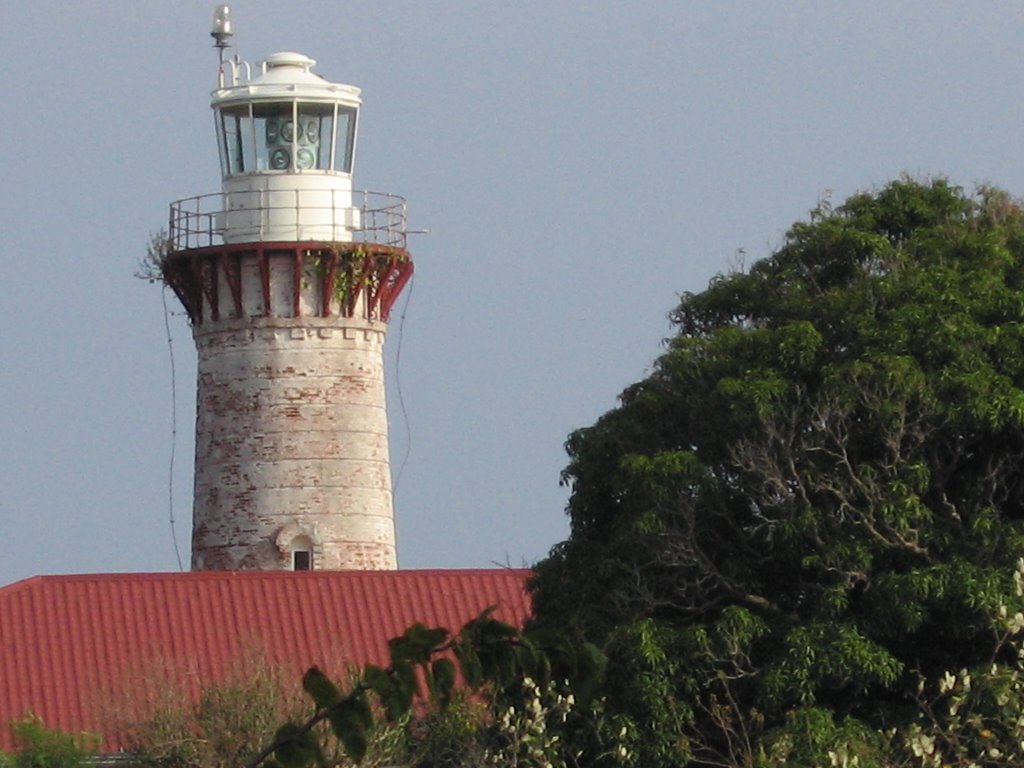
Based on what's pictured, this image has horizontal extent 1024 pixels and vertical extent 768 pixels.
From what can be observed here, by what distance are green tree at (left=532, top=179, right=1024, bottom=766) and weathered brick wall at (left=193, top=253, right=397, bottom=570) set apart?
13.5 m

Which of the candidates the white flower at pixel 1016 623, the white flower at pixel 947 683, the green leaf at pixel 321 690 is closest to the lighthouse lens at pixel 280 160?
the white flower at pixel 947 683

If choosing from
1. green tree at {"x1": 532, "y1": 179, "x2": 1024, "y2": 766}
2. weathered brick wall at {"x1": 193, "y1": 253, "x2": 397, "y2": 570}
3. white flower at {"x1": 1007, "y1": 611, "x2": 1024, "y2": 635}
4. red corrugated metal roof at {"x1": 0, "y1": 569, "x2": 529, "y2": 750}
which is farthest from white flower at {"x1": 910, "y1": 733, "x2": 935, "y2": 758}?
weathered brick wall at {"x1": 193, "y1": 253, "x2": 397, "y2": 570}

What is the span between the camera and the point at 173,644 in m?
35.4

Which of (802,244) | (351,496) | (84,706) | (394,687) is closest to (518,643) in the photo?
(394,687)

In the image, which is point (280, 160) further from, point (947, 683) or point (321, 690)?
point (321, 690)

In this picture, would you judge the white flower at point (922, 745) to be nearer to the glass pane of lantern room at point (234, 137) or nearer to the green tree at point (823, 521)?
the green tree at point (823, 521)

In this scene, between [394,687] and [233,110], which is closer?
[394,687]

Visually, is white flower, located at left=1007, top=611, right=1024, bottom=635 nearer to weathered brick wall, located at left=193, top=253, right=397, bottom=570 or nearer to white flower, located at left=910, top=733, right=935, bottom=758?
white flower, located at left=910, top=733, right=935, bottom=758

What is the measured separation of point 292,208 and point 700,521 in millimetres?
16095

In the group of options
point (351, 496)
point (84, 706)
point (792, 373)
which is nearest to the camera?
point (792, 373)

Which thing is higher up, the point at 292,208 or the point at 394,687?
the point at 292,208

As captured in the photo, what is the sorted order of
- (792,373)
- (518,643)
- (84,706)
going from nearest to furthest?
1. (518,643)
2. (792,373)
3. (84,706)

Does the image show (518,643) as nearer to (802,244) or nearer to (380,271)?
(802,244)

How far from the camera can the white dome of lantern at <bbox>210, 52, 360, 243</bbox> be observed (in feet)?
132
